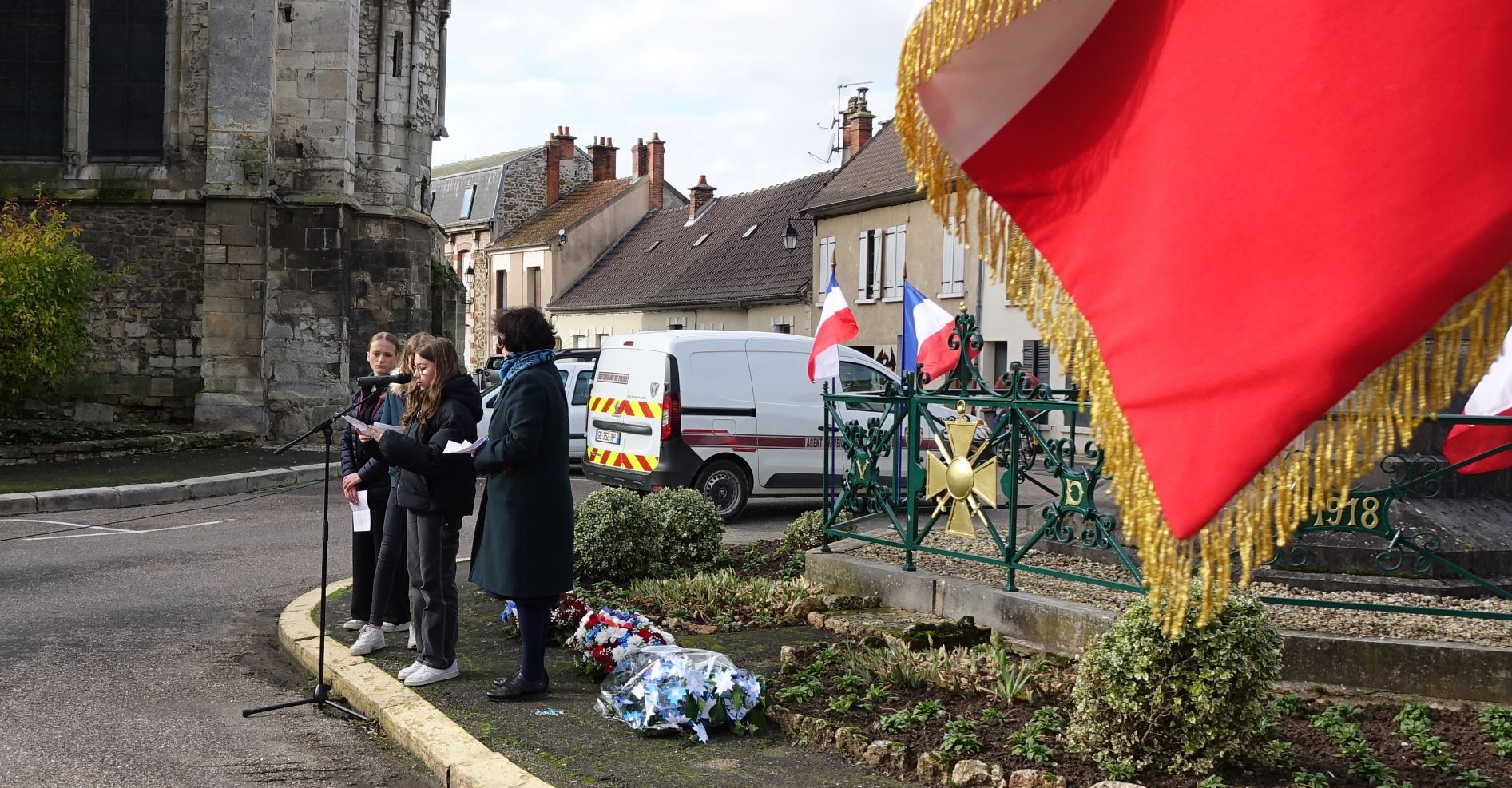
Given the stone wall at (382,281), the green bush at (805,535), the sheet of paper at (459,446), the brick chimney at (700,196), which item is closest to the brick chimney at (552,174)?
the brick chimney at (700,196)

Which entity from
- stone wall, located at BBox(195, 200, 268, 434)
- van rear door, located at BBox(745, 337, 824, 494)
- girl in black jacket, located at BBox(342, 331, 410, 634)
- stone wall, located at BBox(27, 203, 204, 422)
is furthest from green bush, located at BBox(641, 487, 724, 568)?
stone wall, located at BBox(27, 203, 204, 422)

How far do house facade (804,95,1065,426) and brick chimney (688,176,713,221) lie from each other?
945 centimetres

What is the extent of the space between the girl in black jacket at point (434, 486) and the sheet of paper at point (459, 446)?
5 centimetres

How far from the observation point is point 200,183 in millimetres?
21891

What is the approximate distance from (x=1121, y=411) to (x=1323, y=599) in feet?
18.3

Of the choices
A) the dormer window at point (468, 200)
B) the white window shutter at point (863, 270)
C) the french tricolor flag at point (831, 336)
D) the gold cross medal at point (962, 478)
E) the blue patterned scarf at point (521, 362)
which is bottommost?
the gold cross medal at point (962, 478)

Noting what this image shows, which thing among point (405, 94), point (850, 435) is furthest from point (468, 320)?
point (850, 435)

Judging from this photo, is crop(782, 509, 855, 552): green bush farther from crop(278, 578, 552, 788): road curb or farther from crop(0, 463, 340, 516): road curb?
crop(0, 463, 340, 516): road curb

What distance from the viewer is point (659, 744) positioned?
203 inches

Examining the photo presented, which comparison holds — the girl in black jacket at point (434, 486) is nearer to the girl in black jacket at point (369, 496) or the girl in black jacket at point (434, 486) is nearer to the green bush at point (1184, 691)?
the girl in black jacket at point (369, 496)

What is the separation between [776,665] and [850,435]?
2.26 meters

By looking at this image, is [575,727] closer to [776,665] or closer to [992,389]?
[776,665]

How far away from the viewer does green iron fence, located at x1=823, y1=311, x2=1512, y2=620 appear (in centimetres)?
575

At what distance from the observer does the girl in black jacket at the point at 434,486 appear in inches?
242
